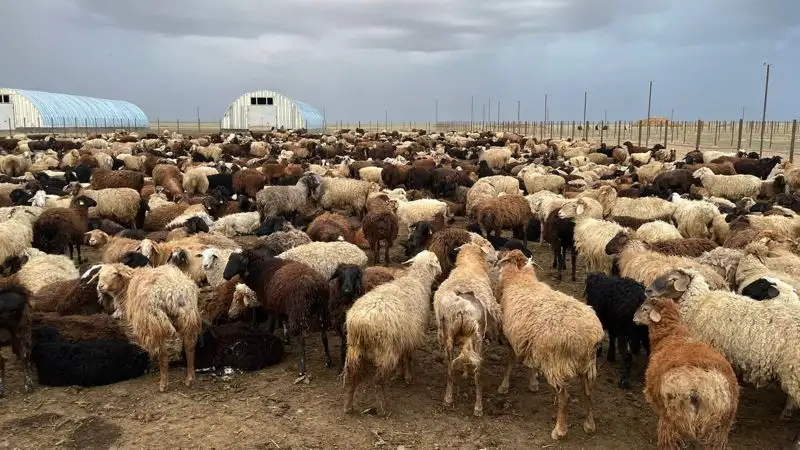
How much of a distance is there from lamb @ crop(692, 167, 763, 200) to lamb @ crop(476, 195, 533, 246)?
8.44 m

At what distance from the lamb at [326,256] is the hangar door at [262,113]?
204ft

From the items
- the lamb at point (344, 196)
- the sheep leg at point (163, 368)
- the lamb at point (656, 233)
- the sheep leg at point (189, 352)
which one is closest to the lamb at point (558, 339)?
the sheep leg at point (189, 352)

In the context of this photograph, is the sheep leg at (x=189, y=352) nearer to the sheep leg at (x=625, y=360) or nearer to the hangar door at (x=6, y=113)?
the sheep leg at (x=625, y=360)

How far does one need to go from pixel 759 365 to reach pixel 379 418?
3794 mm

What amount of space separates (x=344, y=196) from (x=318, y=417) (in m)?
10.9

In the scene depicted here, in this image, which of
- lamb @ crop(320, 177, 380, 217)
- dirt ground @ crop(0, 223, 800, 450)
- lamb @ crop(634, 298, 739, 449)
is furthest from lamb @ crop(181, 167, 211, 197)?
lamb @ crop(634, 298, 739, 449)

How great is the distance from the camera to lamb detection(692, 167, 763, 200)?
17266mm

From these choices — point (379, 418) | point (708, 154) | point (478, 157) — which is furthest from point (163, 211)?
point (708, 154)

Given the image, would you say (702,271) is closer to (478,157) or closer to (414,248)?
(414,248)

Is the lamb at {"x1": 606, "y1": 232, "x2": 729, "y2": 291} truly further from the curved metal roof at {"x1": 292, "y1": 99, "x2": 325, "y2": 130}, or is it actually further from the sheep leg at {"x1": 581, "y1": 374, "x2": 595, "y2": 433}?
the curved metal roof at {"x1": 292, "y1": 99, "x2": 325, "y2": 130}

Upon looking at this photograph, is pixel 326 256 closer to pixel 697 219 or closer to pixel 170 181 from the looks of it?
pixel 697 219

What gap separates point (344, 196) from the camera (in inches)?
644

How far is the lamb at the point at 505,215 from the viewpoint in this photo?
1249 cm

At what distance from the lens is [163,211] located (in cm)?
1466
